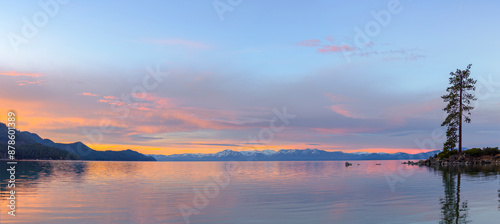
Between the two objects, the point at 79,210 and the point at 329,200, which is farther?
the point at 329,200

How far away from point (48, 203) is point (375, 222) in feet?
80.5

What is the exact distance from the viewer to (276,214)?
20953mm

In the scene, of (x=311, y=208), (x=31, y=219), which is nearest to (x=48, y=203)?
(x=31, y=219)

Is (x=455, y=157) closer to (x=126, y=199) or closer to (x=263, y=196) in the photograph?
(x=263, y=196)

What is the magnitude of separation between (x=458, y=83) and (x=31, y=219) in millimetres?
102168

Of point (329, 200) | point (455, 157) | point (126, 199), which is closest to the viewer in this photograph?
point (329, 200)

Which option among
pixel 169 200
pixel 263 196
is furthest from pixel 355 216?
pixel 169 200

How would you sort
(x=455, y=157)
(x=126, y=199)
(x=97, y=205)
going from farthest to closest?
(x=455, y=157) → (x=126, y=199) → (x=97, y=205)

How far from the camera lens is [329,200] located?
87.7 feet

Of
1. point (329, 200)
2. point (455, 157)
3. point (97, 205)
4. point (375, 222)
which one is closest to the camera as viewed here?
point (375, 222)

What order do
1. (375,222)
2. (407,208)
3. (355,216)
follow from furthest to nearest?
(407,208)
(355,216)
(375,222)

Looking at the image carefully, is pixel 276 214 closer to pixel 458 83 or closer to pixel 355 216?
pixel 355 216

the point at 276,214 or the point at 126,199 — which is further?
the point at 126,199

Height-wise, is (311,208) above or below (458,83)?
below
